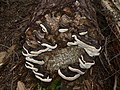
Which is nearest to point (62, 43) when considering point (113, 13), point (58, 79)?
point (58, 79)

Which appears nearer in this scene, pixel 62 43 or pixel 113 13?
pixel 62 43

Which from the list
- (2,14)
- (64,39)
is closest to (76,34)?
(64,39)

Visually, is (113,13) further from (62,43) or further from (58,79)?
(58,79)

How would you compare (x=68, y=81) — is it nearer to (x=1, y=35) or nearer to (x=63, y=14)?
(x=63, y=14)

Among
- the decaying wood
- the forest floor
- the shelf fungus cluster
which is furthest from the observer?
the decaying wood

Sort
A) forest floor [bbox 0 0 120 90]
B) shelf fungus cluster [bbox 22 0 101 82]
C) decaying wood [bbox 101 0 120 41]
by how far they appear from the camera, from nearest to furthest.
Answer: shelf fungus cluster [bbox 22 0 101 82]
forest floor [bbox 0 0 120 90]
decaying wood [bbox 101 0 120 41]

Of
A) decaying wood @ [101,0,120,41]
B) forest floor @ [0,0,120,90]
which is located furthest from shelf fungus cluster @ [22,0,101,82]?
decaying wood @ [101,0,120,41]

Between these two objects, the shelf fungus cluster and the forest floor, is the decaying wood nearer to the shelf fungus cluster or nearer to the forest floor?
the forest floor

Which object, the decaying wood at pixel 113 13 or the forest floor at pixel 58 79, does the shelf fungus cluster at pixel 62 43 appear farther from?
the decaying wood at pixel 113 13
